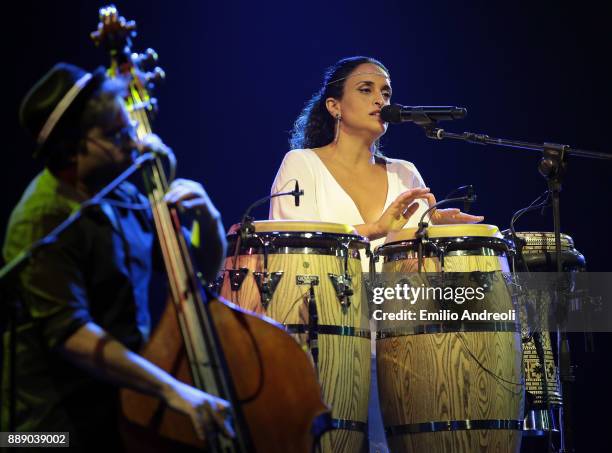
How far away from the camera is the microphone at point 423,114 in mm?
4211

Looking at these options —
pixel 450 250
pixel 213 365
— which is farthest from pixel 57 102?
pixel 450 250

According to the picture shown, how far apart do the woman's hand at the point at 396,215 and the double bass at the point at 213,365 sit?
214cm

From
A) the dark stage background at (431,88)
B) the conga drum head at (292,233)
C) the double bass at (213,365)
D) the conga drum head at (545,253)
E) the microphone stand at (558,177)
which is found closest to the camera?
the double bass at (213,365)

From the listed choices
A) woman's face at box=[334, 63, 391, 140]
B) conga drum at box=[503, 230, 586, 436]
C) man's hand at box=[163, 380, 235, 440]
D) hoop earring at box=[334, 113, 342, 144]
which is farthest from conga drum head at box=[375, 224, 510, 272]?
man's hand at box=[163, 380, 235, 440]

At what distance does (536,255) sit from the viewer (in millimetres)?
4816

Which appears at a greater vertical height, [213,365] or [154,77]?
[154,77]

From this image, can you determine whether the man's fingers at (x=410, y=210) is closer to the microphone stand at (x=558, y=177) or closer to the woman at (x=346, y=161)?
the woman at (x=346, y=161)

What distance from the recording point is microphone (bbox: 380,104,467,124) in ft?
13.8

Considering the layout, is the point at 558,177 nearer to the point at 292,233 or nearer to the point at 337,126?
the point at 292,233

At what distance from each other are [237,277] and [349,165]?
1.60 m

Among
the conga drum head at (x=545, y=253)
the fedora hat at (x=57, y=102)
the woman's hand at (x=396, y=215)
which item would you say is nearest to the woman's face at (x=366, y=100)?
the woman's hand at (x=396, y=215)

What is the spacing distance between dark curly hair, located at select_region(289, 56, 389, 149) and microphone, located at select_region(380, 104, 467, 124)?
1.05 m

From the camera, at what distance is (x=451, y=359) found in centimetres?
398

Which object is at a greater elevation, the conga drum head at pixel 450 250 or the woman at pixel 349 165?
the woman at pixel 349 165
